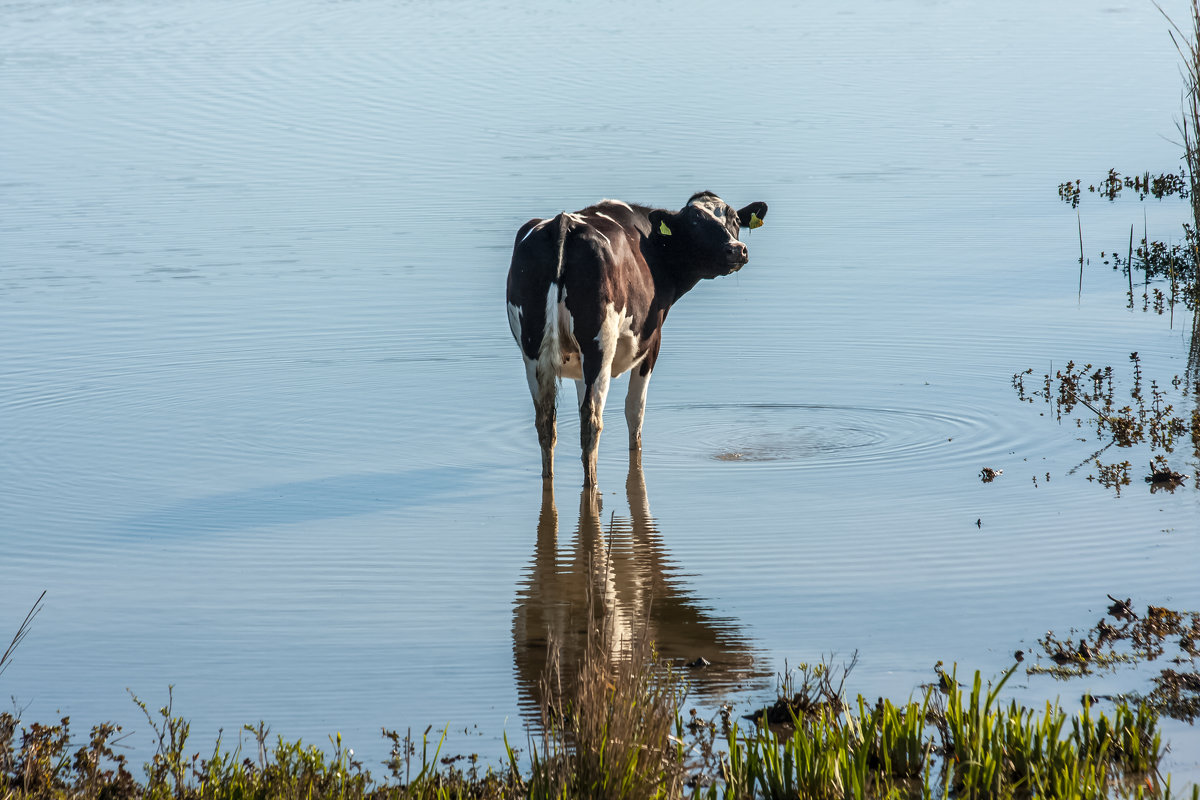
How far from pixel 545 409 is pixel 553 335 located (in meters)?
0.51

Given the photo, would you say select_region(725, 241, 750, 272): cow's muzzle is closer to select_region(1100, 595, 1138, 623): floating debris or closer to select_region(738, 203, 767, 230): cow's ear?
select_region(738, 203, 767, 230): cow's ear

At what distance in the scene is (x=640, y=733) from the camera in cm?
452

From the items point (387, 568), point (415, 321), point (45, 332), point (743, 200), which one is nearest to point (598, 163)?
point (743, 200)

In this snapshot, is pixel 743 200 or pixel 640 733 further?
pixel 743 200

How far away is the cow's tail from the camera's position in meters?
8.34

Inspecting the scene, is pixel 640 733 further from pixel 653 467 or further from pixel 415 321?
pixel 415 321

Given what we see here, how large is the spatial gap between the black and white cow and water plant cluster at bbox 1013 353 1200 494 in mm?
2456

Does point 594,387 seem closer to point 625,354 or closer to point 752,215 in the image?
point 625,354

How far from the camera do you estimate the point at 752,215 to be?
10.3 metres

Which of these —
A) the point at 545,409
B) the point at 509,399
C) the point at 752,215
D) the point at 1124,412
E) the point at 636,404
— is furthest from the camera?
the point at 509,399

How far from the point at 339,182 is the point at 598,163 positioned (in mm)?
3150

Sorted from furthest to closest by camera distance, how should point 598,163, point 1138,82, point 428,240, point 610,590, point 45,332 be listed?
point 1138,82
point 598,163
point 428,240
point 45,332
point 610,590

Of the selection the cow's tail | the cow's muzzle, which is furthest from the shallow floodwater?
the cow's muzzle

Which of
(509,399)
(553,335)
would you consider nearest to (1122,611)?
(553,335)
